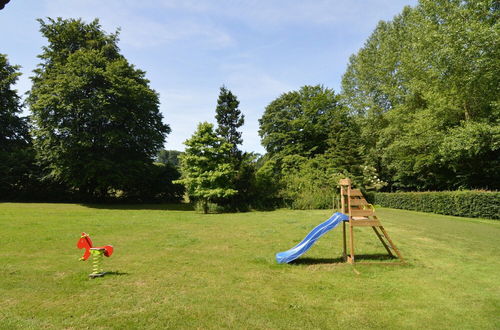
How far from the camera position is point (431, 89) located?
2327 centimetres

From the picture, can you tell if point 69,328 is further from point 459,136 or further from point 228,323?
point 459,136

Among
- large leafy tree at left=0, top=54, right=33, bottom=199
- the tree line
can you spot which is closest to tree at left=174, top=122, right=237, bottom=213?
the tree line

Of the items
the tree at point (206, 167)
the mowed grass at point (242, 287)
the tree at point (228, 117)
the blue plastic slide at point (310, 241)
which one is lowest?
the mowed grass at point (242, 287)

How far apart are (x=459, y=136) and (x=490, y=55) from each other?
5236 millimetres

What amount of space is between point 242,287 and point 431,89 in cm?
2524

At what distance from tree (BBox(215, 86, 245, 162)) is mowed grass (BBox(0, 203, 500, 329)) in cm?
1804

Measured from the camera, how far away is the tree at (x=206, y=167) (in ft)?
67.9

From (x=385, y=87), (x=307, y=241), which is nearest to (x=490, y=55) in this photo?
(x=385, y=87)

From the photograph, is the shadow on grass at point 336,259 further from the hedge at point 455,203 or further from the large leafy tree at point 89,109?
the large leafy tree at point 89,109

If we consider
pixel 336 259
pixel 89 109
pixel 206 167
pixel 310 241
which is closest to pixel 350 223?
pixel 310 241

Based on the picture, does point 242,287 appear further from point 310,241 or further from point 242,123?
point 242,123

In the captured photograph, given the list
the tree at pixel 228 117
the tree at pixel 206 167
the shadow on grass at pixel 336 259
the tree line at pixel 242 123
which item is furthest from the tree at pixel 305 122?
the shadow on grass at pixel 336 259

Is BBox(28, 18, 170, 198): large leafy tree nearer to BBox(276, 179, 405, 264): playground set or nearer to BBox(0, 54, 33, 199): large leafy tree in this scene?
BBox(0, 54, 33, 199): large leafy tree

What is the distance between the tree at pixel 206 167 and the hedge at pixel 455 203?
1485 cm
